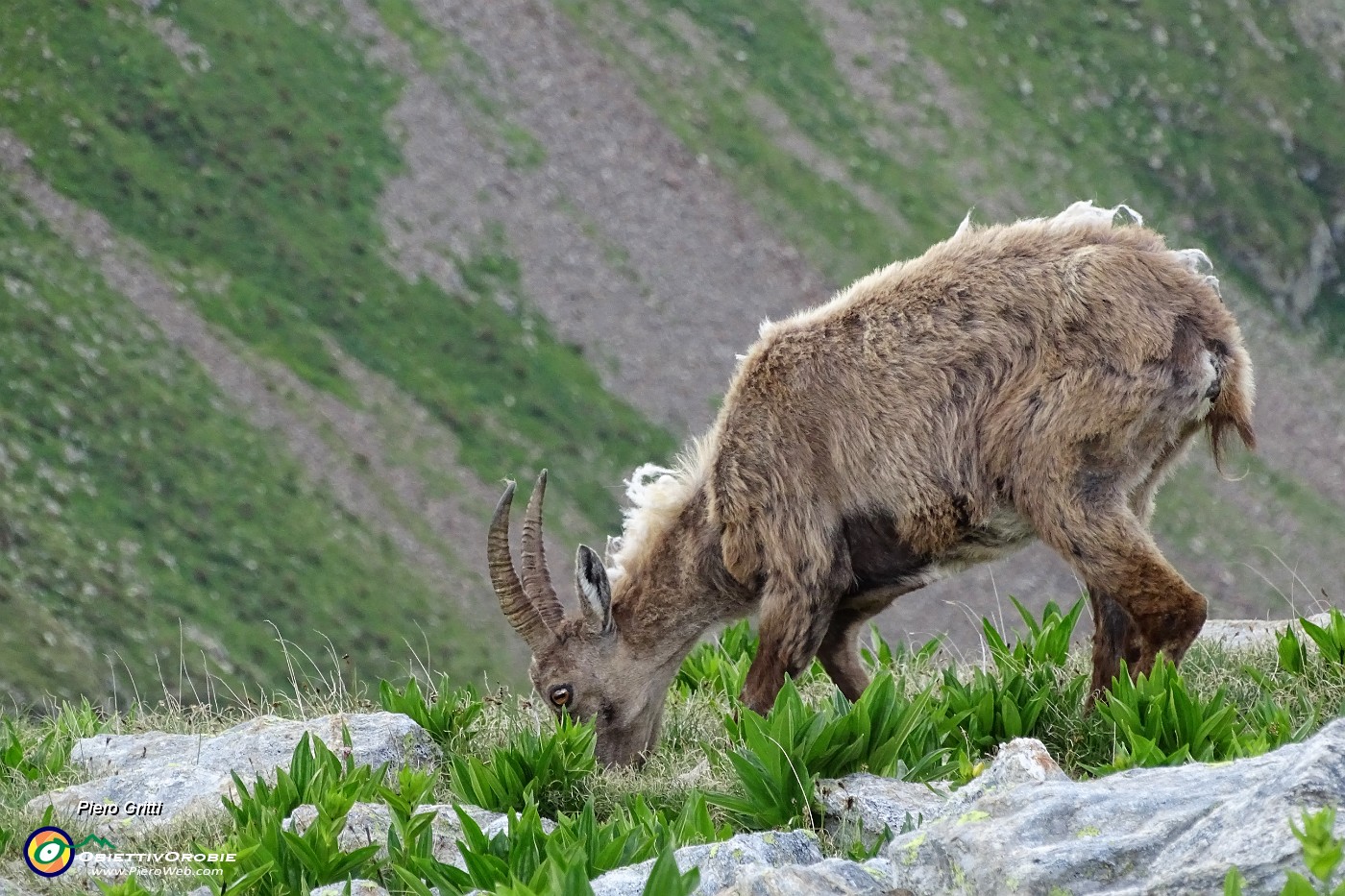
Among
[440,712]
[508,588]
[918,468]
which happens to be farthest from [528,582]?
[918,468]

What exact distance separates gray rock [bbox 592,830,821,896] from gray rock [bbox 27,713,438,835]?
2.35 meters

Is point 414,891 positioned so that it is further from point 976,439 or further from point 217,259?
point 217,259

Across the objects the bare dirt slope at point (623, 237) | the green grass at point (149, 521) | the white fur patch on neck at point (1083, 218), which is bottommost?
the green grass at point (149, 521)

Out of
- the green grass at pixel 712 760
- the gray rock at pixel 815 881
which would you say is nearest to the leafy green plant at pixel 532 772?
the green grass at pixel 712 760

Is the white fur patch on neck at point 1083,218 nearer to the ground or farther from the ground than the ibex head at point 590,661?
farther from the ground

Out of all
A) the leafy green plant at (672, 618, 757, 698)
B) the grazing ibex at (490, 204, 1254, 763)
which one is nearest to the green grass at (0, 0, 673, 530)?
the leafy green plant at (672, 618, 757, 698)

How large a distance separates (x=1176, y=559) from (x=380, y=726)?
45.3 m

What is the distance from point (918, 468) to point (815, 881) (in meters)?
3.60

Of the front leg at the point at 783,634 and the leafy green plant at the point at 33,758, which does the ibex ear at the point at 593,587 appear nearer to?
the front leg at the point at 783,634

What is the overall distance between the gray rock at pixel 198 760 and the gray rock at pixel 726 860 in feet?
7.72

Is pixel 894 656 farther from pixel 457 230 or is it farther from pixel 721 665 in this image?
pixel 457 230

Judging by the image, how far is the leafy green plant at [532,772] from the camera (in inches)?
258

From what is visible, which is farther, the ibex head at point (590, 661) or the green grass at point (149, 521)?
the green grass at point (149, 521)

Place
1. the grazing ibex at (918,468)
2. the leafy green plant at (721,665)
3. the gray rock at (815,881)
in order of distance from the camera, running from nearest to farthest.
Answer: the gray rock at (815,881) < the grazing ibex at (918,468) < the leafy green plant at (721,665)
